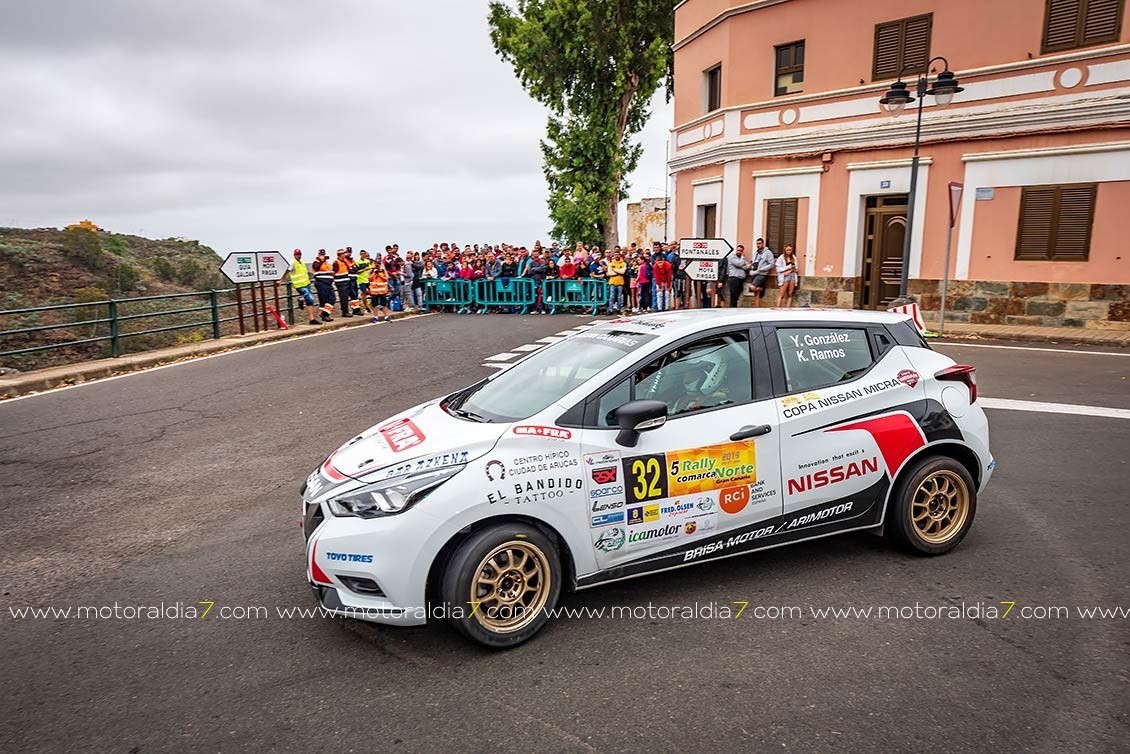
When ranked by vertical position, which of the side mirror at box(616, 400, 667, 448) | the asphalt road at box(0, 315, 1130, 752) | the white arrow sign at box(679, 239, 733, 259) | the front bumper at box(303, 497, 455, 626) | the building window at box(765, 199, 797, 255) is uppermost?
the building window at box(765, 199, 797, 255)

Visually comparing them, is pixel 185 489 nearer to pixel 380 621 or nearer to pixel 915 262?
pixel 380 621

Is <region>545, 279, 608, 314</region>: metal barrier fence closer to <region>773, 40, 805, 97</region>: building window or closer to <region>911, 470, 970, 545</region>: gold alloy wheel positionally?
<region>773, 40, 805, 97</region>: building window

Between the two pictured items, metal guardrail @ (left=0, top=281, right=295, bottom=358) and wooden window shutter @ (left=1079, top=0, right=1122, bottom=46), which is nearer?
metal guardrail @ (left=0, top=281, right=295, bottom=358)

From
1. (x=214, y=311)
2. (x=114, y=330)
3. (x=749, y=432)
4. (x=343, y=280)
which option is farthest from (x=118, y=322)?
(x=749, y=432)

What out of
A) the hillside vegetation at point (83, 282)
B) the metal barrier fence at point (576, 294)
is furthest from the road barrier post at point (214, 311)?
the metal barrier fence at point (576, 294)

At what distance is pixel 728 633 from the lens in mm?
3852

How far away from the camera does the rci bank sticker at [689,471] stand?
13.1 ft

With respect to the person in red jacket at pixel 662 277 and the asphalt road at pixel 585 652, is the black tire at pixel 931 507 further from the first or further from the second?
the person in red jacket at pixel 662 277

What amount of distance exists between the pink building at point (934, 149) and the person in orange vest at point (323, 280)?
37.5 feet

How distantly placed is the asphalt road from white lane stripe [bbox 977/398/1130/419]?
2.11m

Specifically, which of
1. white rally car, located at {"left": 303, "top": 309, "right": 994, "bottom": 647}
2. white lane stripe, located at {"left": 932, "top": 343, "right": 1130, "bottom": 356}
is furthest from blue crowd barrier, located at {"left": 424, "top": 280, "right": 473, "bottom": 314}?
white rally car, located at {"left": 303, "top": 309, "right": 994, "bottom": 647}

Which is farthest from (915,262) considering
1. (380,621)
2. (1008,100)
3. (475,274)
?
(380,621)

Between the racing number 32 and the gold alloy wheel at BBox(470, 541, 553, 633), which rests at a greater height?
the racing number 32

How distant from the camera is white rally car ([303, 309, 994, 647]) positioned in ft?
12.0
